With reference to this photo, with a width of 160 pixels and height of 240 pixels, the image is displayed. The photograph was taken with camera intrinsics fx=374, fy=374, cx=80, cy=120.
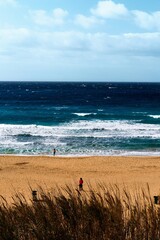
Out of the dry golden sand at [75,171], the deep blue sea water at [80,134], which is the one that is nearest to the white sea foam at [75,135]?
the deep blue sea water at [80,134]

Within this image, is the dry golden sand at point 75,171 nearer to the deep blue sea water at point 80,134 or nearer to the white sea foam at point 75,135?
the deep blue sea water at point 80,134

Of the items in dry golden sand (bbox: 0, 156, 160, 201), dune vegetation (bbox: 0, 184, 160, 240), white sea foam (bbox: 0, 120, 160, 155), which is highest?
dune vegetation (bbox: 0, 184, 160, 240)

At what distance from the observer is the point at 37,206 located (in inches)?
302

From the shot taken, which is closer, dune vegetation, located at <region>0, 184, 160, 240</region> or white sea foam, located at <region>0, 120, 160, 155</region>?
dune vegetation, located at <region>0, 184, 160, 240</region>

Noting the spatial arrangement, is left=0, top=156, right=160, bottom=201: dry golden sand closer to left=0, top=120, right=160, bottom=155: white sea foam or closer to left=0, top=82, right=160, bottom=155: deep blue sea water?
left=0, top=82, right=160, bottom=155: deep blue sea water

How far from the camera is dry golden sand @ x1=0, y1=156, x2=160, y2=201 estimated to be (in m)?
23.1

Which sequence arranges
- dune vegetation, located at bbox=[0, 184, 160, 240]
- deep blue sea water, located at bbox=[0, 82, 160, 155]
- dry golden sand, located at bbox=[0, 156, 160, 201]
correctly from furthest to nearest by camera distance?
deep blue sea water, located at bbox=[0, 82, 160, 155] < dry golden sand, located at bbox=[0, 156, 160, 201] < dune vegetation, located at bbox=[0, 184, 160, 240]

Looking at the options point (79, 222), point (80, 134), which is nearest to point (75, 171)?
point (80, 134)

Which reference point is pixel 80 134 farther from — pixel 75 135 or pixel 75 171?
pixel 75 171

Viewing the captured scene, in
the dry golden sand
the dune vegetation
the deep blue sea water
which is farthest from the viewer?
the deep blue sea water

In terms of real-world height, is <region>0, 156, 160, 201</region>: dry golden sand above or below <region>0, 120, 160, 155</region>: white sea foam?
below

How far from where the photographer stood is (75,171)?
26.4m

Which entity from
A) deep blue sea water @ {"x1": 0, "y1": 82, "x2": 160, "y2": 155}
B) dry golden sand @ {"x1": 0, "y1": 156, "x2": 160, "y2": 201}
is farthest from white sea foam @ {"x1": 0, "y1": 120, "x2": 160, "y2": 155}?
dry golden sand @ {"x1": 0, "y1": 156, "x2": 160, "y2": 201}

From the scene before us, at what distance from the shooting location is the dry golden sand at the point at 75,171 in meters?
23.1
